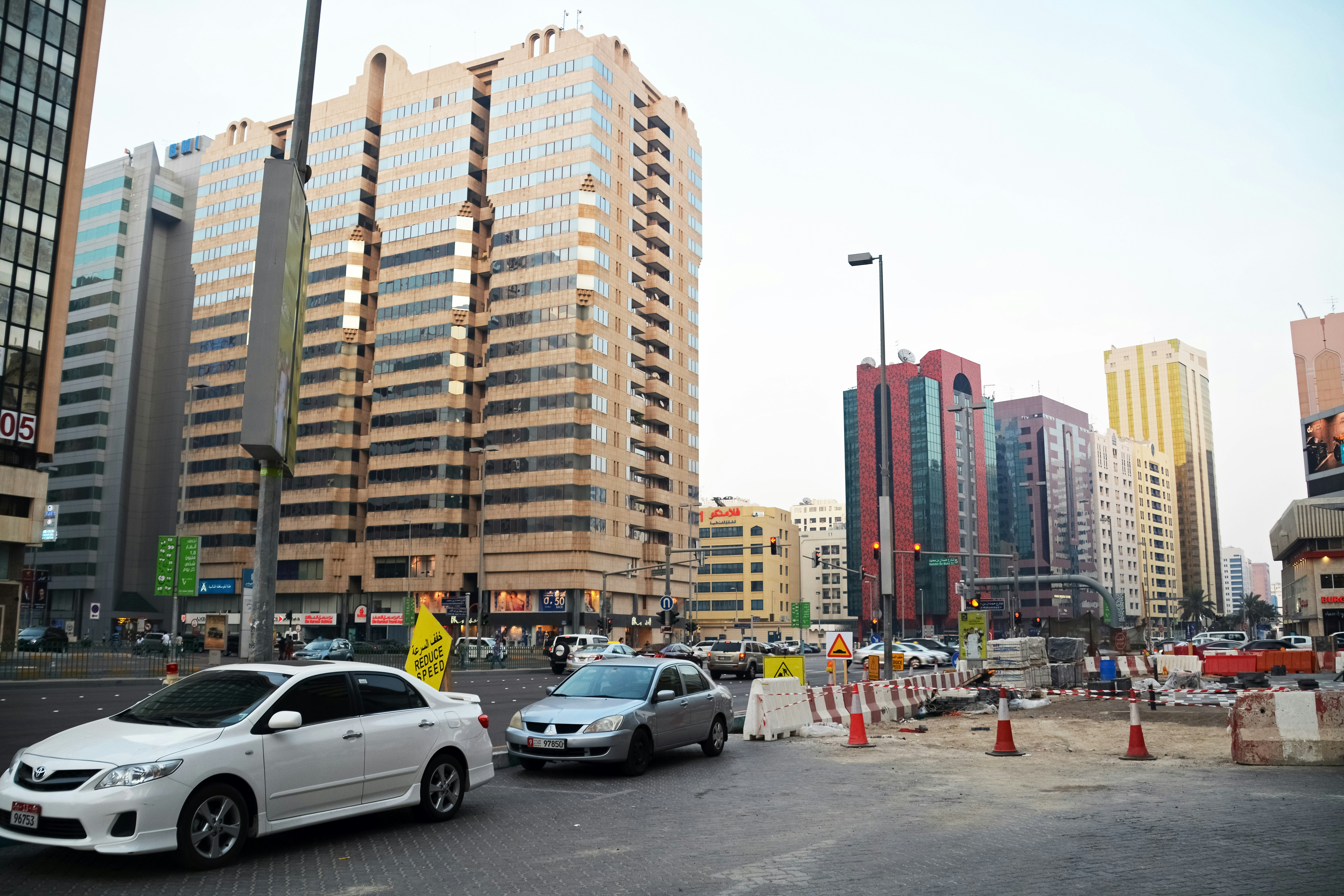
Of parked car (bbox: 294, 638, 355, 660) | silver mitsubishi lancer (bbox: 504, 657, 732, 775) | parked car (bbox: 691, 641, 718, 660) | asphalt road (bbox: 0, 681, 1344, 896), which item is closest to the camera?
asphalt road (bbox: 0, 681, 1344, 896)

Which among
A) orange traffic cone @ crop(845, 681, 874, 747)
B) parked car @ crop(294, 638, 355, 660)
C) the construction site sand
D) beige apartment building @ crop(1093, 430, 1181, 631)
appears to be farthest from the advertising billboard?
beige apartment building @ crop(1093, 430, 1181, 631)

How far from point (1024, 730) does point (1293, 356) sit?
121700mm

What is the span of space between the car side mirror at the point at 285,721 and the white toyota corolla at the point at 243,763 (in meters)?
0.01

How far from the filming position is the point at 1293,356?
393ft

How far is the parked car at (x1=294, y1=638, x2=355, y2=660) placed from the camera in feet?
161

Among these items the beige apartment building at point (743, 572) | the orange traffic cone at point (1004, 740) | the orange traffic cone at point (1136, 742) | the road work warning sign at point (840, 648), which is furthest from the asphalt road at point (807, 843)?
the beige apartment building at point (743, 572)

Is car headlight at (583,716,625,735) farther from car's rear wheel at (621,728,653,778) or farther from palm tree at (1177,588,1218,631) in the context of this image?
palm tree at (1177,588,1218,631)

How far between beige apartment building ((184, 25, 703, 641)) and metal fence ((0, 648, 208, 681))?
1612 inches

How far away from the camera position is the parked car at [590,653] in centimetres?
4188

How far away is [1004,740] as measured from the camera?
1525cm

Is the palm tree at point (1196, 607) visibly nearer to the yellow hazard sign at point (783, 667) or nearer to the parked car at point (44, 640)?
the parked car at point (44, 640)

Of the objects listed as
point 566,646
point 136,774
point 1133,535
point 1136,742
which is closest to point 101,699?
point 566,646

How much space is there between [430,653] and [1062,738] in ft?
36.6

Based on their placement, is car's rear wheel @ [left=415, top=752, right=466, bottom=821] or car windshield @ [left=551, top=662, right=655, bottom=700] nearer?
car's rear wheel @ [left=415, top=752, right=466, bottom=821]
